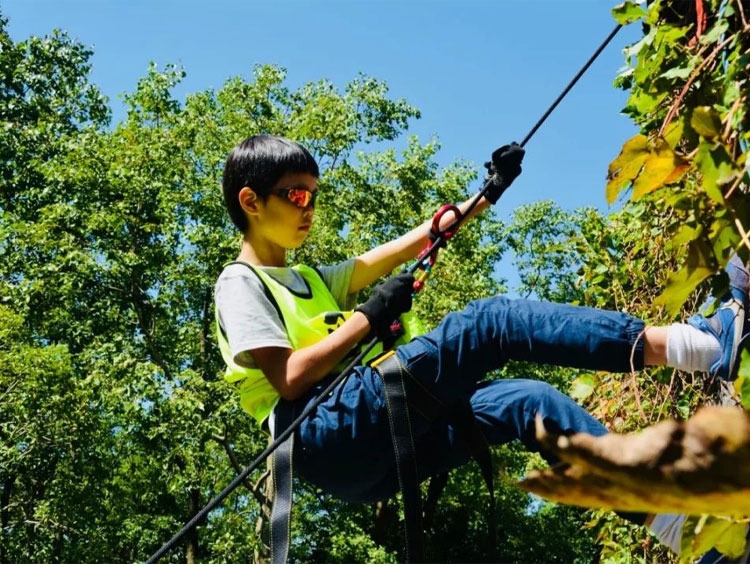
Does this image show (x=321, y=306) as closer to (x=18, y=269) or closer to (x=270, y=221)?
(x=270, y=221)

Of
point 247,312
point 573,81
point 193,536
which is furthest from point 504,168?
point 193,536

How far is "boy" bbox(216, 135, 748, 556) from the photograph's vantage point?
192cm

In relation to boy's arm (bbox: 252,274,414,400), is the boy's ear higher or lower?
higher

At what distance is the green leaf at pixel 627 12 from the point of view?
1.93 meters

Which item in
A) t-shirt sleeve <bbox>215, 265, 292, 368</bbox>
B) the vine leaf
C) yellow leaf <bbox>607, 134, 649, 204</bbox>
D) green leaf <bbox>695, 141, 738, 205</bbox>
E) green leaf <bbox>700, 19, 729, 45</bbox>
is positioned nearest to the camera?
green leaf <bbox>695, 141, 738, 205</bbox>

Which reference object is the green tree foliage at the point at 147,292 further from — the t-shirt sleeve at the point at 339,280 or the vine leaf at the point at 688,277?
the vine leaf at the point at 688,277

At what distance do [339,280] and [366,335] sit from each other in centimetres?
68

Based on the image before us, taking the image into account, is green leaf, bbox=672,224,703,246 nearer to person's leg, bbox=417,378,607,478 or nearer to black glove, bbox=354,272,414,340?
person's leg, bbox=417,378,607,478

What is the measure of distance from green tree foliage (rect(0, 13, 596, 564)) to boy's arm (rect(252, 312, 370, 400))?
10.9 meters

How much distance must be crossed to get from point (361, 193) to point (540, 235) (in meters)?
5.96

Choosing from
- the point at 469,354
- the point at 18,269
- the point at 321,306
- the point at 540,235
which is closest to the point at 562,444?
the point at 469,354

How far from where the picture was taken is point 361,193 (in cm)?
1653

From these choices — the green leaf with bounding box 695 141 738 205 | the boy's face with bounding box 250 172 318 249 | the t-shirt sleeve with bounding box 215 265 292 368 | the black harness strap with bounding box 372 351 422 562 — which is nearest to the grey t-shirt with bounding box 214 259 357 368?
the t-shirt sleeve with bounding box 215 265 292 368

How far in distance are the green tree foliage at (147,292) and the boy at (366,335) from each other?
10612 mm
